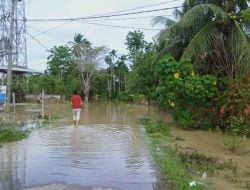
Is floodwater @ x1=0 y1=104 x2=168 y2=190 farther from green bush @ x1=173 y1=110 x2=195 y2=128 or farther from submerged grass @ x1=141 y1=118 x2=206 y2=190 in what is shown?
green bush @ x1=173 y1=110 x2=195 y2=128

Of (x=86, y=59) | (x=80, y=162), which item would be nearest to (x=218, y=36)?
(x=80, y=162)

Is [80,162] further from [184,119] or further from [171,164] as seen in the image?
[184,119]

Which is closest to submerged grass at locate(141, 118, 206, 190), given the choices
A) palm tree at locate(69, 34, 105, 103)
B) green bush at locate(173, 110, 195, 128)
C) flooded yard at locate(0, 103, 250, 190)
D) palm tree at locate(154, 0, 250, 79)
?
flooded yard at locate(0, 103, 250, 190)

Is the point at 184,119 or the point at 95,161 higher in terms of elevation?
the point at 184,119

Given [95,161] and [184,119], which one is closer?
[95,161]

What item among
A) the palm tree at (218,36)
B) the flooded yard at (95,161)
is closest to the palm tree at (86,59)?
the palm tree at (218,36)

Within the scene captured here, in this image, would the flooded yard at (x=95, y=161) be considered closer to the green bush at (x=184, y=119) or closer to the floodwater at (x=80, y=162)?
the floodwater at (x=80, y=162)

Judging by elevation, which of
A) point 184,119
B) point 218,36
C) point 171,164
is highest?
point 218,36

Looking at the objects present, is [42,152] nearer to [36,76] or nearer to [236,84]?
[236,84]

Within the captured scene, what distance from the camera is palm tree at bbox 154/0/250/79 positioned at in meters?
18.6

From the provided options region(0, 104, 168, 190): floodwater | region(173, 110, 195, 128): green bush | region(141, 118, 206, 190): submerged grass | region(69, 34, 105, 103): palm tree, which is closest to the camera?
region(141, 118, 206, 190): submerged grass

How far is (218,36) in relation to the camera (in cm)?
1941

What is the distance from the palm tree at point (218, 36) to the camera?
18.6 metres

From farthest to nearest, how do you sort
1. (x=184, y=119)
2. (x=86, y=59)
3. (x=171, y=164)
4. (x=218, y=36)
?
1. (x=86, y=59)
2. (x=218, y=36)
3. (x=184, y=119)
4. (x=171, y=164)
